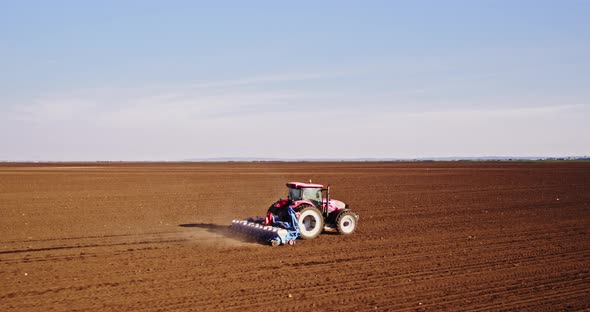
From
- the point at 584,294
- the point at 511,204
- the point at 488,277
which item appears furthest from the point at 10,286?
the point at 511,204

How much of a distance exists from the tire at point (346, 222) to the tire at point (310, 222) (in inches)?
28.5

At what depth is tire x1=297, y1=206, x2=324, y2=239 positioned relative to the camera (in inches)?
652

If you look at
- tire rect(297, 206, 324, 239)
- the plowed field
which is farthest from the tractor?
the plowed field

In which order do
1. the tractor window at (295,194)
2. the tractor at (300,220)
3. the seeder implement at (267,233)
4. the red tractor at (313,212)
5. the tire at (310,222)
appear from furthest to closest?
the tractor window at (295,194)
the red tractor at (313,212)
the tire at (310,222)
the tractor at (300,220)
the seeder implement at (267,233)

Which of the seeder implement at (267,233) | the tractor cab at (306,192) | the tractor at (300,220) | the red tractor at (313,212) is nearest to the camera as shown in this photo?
the seeder implement at (267,233)

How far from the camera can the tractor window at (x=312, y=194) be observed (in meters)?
17.5

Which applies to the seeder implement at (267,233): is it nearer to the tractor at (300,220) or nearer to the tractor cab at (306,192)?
the tractor at (300,220)

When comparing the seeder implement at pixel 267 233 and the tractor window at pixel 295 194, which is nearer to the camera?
the seeder implement at pixel 267 233

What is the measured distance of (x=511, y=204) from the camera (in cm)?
2786

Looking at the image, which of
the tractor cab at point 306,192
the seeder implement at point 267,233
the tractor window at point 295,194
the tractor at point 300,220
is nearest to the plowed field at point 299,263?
the seeder implement at point 267,233

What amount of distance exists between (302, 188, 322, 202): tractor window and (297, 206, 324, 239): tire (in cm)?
79

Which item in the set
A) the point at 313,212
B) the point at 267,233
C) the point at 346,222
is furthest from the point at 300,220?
the point at 346,222

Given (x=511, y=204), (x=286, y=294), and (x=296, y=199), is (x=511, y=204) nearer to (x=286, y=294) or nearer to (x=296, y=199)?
(x=296, y=199)

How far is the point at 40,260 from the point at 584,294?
39.6 feet
